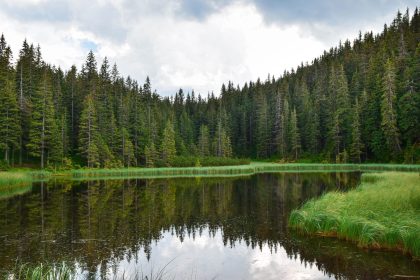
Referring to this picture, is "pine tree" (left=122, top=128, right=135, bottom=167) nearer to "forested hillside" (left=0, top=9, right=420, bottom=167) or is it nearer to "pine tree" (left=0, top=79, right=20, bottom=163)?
"forested hillside" (left=0, top=9, right=420, bottom=167)

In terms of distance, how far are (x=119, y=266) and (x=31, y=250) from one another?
4191 millimetres

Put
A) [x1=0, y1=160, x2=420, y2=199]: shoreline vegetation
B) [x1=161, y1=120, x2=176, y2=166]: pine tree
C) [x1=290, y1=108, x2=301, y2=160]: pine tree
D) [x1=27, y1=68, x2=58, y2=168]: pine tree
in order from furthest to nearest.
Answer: [x1=290, y1=108, x2=301, y2=160]: pine tree
[x1=161, y1=120, x2=176, y2=166]: pine tree
[x1=27, y1=68, x2=58, y2=168]: pine tree
[x1=0, y1=160, x2=420, y2=199]: shoreline vegetation

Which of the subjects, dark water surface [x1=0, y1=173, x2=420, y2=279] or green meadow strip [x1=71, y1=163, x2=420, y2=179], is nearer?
dark water surface [x1=0, y1=173, x2=420, y2=279]

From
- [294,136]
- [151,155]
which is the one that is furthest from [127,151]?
[294,136]

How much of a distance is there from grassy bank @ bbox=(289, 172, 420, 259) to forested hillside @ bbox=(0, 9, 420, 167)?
45.4 meters

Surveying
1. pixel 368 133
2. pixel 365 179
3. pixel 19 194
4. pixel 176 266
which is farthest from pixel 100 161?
pixel 176 266

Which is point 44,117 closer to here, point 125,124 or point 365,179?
point 125,124

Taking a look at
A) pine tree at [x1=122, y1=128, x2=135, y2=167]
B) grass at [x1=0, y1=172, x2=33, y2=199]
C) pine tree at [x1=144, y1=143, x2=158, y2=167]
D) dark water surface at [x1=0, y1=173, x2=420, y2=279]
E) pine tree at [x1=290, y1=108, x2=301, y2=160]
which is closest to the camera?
dark water surface at [x1=0, y1=173, x2=420, y2=279]

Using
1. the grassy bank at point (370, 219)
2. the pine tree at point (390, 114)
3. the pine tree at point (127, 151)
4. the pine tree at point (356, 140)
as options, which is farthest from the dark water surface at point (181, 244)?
the pine tree at point (356, 140)

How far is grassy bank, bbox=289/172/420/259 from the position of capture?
12.6 m

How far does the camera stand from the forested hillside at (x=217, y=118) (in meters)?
61.7

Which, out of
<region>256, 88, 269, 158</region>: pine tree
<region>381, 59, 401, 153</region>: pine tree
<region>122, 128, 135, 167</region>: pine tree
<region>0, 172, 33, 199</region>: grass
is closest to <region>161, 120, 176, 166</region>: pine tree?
<region>122, 128, 135, 167</region>: pine tree

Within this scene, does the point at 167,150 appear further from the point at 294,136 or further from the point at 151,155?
the point at 294,136

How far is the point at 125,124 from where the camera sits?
75562 millimetres
